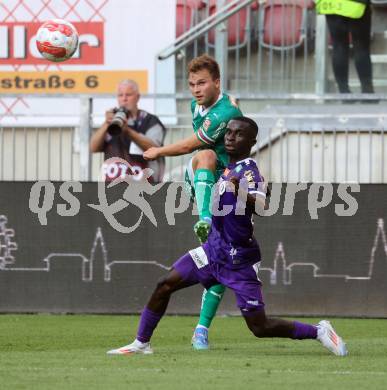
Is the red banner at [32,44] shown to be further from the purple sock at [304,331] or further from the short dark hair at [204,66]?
the purple sock at [304,331]

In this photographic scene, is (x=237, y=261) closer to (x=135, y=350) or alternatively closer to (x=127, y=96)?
(x=135, y=350)

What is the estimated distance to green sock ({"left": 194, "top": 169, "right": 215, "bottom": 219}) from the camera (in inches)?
422

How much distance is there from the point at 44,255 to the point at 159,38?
4338 mm

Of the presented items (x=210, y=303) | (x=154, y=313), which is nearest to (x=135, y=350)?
(x=154, y=313)

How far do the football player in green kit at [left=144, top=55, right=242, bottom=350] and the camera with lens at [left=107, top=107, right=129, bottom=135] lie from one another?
3442 mm

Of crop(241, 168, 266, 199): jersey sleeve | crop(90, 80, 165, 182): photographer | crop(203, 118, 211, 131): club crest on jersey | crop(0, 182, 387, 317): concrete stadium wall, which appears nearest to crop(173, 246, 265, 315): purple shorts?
crop(241, 168, 266, 199): jersey sleeve

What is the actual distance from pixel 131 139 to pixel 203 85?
13.5ft

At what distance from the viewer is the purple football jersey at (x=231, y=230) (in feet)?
31.2

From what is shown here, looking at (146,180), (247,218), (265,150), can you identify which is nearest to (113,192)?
(146,180)

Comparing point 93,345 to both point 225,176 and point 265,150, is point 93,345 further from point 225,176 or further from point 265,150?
point 265,150

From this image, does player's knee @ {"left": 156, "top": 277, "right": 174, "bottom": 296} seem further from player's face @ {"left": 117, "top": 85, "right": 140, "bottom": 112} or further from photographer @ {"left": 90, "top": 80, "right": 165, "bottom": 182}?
player's face @ {"left": 117, "top": 85, "right": 140, "bottom": 112}

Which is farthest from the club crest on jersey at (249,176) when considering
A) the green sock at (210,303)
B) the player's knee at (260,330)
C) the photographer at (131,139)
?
the photographer at (131,139)

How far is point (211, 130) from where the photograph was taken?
1062 centimetres

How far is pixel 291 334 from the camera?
952cm
